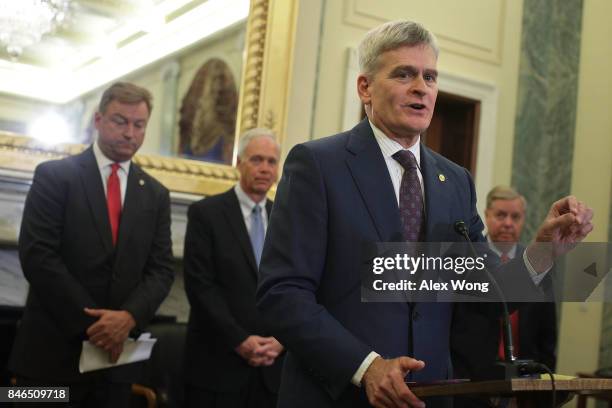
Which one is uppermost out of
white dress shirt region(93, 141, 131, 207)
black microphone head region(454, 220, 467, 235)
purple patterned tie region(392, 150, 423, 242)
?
white dress shirt region(93, 141, 131, 207)

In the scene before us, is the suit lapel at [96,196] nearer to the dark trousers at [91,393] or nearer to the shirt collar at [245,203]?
the dark trousers at [91,393]

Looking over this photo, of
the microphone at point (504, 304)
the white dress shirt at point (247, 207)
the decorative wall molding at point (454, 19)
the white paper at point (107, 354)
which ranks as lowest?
the white paper at point (107, 354)

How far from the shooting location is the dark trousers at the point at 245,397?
11.1 feet

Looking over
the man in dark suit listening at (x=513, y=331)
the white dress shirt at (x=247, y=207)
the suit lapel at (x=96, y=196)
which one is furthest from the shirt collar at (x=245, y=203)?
the man in dark suit listening at (x=513, y=331)

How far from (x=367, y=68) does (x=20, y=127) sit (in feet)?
8.73

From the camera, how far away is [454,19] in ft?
19.5

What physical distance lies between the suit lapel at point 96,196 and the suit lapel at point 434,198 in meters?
1.59

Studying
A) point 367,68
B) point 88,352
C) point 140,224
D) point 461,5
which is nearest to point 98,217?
point 140,224

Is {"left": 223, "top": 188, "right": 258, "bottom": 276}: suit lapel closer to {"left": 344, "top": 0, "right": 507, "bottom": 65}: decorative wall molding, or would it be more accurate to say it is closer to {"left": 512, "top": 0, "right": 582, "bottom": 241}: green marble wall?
{"left": 344, "top": 0, "right": 507, "bottom": 65}: decorative wall molding

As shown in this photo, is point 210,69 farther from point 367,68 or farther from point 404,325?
point 404,325

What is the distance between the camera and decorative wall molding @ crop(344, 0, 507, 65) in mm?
5559

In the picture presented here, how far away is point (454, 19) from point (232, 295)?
3.27 meters

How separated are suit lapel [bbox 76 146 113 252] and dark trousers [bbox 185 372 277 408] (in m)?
0.74

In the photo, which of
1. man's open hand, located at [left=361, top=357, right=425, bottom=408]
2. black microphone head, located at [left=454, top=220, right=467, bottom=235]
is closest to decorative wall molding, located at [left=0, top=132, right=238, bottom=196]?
black microphone head, located at [left=454, top=220, right=467, bottom=235]
